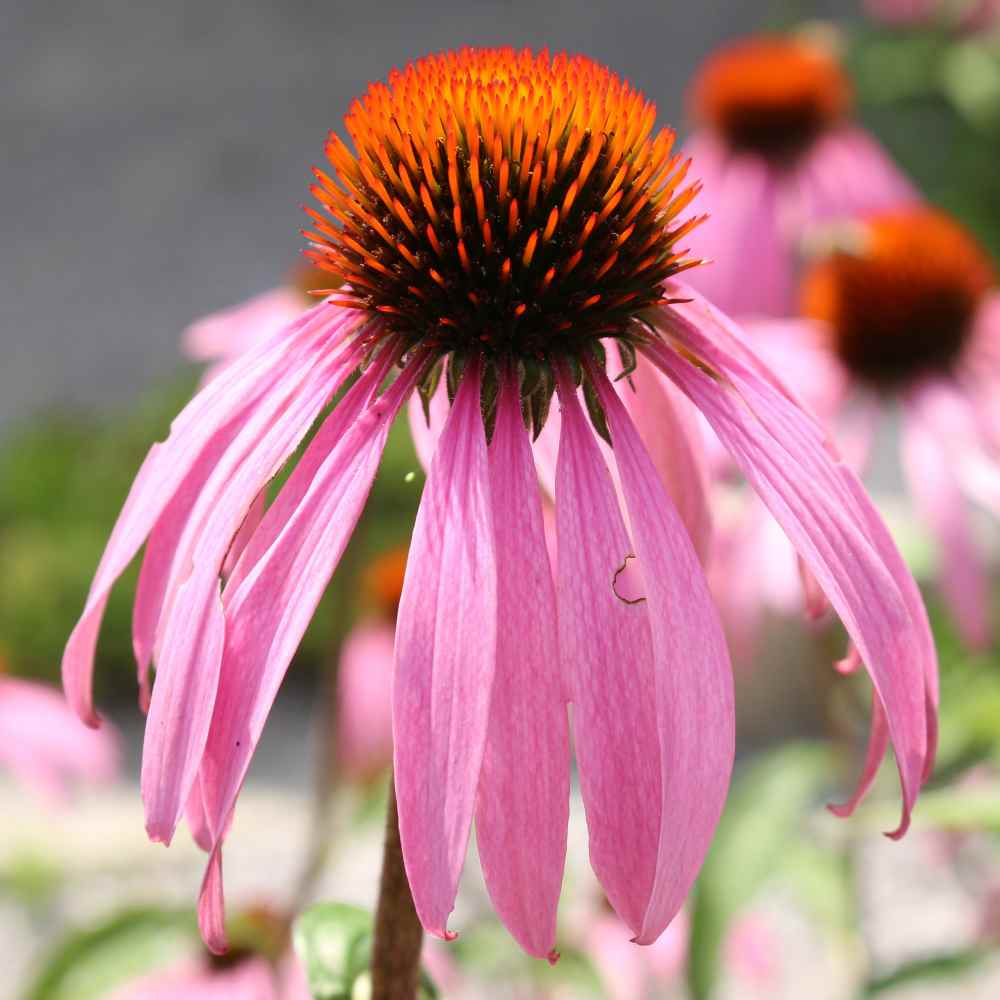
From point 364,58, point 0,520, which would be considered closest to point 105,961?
point 0,520

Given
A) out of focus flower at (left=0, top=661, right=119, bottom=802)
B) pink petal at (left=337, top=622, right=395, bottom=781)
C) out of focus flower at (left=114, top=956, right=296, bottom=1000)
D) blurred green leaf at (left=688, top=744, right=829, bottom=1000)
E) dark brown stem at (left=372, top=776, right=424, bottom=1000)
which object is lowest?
pink petal at (left=337, top=622, right=395, bottom=781)

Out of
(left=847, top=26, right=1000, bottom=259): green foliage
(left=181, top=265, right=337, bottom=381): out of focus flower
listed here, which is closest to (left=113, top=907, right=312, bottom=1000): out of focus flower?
(left=181, top=265, right=337, bottom=381): out of focus flower

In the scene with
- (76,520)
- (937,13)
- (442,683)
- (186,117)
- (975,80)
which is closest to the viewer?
(442,683)

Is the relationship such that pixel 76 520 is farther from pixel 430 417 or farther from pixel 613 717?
pixel 613 717

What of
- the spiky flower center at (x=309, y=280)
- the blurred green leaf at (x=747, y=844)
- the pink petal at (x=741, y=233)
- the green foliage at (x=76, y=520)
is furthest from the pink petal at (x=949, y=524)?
the green foliage at (x=76, y=520)

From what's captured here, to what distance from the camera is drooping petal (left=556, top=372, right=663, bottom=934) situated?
1.27ft

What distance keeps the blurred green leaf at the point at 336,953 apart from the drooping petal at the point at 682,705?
151 millimetres

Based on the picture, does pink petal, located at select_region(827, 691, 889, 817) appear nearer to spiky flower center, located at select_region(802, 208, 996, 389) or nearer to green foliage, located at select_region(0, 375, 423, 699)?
spiky flower center, located at select_region(802, 208, 996, 389)

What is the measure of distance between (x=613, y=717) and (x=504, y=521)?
65mm

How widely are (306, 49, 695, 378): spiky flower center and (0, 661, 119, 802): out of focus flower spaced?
0.80 m

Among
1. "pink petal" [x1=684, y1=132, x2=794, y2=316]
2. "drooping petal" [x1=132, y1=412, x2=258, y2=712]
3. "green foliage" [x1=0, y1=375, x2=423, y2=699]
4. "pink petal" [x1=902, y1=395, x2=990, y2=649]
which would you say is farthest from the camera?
"green foliage" [x1=0, y1=375, x2=423, y2=699]

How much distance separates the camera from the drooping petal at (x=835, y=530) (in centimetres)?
41

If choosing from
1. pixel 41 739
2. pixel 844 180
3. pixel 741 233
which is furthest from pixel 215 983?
pixel 844 180

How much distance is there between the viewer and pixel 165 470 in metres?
0.46
